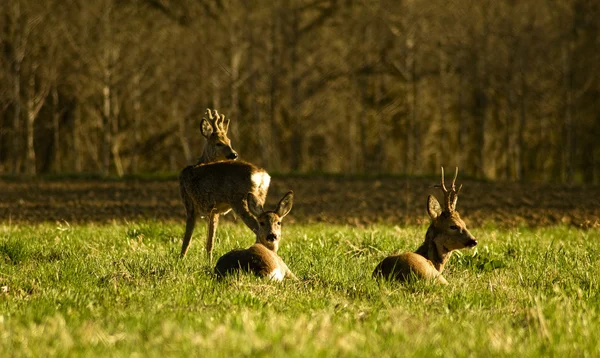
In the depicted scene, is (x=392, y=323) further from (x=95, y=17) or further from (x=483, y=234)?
(x=95, y=17)

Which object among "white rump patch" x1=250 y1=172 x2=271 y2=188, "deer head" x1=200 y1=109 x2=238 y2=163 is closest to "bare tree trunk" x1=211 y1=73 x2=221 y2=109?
"deer head" x1=200 y1=109 x2=238 y2=163

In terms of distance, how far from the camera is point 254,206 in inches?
374

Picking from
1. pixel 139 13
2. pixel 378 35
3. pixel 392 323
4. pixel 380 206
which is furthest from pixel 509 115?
pixel 392 323

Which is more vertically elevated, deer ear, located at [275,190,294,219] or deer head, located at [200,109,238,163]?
deer head, located at [200,109,238,163]

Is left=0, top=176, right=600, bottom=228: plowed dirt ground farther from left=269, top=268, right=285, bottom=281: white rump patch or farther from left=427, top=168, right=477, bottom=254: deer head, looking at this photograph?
left=269, top=268, right=285, bottom=281: white rump patch

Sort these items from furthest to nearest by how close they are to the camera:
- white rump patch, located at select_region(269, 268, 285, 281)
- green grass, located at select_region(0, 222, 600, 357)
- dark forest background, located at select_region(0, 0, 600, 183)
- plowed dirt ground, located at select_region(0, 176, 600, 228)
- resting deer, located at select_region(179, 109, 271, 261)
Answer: dark forest background, located at select_region(0, 0, 600, 183) < plowed dirt ground, located at select_region(0, 176, 600, 228) < resting deer, located at select_region(179, 109, 271, 261) < white rump patch, located at select_region(269, 268, 285, 281) < green grass, located at select_region(0, 222, 600, 357)

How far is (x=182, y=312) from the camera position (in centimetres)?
638

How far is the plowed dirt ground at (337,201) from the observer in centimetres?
1562

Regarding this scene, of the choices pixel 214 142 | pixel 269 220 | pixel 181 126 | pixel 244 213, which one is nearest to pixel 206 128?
pixel 214 142

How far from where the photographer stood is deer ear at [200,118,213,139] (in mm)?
11331

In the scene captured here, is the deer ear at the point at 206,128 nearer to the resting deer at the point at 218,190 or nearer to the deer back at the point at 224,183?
the resting deer at the point at 218,190

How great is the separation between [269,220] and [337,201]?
Result: 9.52 m

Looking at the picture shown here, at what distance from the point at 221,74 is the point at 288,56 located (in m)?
2.34

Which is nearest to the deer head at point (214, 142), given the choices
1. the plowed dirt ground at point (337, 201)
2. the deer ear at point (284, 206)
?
the deer ear at point (284, 206)
